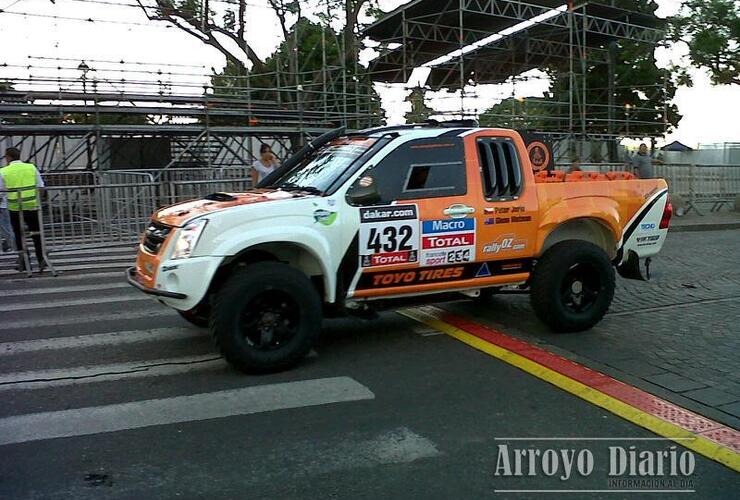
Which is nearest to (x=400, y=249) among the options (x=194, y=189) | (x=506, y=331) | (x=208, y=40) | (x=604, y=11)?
(x=506, y=331)

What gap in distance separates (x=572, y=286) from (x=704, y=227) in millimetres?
12006

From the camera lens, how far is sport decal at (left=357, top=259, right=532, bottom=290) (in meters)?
5.98

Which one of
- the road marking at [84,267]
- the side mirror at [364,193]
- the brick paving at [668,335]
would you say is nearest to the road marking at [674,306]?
the brick paving at [668,335]

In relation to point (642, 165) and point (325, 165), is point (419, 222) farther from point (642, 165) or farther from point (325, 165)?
point (642, 165)

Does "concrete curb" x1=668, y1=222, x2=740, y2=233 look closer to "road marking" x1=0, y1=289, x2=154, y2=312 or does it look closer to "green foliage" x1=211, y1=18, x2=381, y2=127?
"green foliage" x1=211, y1=18, x2=381, y2=127

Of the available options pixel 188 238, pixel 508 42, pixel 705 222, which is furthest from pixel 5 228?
pixel 508 42

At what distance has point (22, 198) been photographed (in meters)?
10.3

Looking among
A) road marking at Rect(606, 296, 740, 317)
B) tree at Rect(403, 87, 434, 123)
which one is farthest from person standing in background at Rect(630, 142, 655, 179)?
road marking at Rect(606, 296, 740, 317)

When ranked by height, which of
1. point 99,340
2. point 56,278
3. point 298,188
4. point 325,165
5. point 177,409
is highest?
point 325,165

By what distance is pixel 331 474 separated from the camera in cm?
385

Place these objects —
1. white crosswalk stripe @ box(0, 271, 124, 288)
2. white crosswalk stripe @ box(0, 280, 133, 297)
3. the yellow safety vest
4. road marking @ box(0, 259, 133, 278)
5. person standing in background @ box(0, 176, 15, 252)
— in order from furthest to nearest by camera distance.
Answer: person standing in background @ box(0, 176, 15, 252), road marking @ box(0, 259, 133, 278), the yellow safety vest, white crosswalk stripe @ box(0, 271, 124, 288), white crosswalk stripe @ box(0, 280, 133, 297)

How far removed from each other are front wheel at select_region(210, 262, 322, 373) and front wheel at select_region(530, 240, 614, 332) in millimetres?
2323

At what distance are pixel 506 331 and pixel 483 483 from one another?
332cm

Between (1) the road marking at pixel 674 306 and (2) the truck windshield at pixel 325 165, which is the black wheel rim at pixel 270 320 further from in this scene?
(1) the road marking at pixel 674 306
